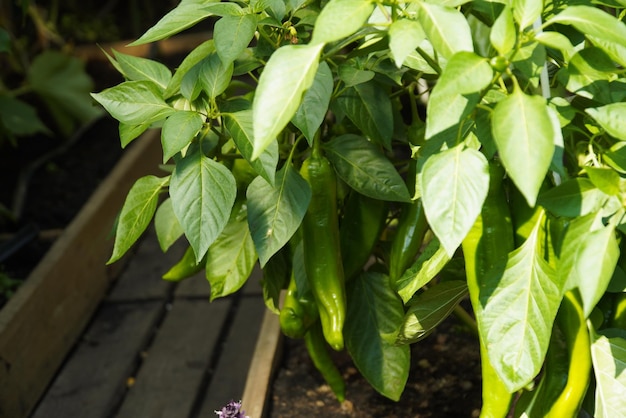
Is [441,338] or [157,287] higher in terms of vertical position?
[441,338]

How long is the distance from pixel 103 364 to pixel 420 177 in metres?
1.47

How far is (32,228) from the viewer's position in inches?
90.0

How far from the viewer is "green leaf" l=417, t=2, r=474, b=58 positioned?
745 mm

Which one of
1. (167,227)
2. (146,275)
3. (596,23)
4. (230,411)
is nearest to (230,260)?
Result: (167,227)

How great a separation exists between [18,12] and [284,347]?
7.16ft

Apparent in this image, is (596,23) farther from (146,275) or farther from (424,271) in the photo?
(146,275)

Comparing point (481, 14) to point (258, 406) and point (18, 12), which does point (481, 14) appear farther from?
point (18, 12)

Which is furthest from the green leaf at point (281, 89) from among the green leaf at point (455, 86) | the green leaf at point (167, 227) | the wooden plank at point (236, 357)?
the wooden plank at point (236, 357)

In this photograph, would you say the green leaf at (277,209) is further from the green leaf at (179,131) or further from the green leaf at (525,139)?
the green leaf at (525,139)

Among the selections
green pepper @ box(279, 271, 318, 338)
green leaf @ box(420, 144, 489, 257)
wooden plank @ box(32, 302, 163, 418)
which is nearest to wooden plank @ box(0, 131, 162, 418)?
wooden plank @ box(32, 302, 163, 418)

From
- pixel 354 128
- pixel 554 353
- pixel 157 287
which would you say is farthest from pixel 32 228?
pixel 554 353

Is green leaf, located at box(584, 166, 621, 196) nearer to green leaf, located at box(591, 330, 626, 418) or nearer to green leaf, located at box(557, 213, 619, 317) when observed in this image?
green leaf, located at box(557, 213, 619, 317)

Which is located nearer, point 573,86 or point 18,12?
point 573,86

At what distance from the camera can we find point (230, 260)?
1222 mm
